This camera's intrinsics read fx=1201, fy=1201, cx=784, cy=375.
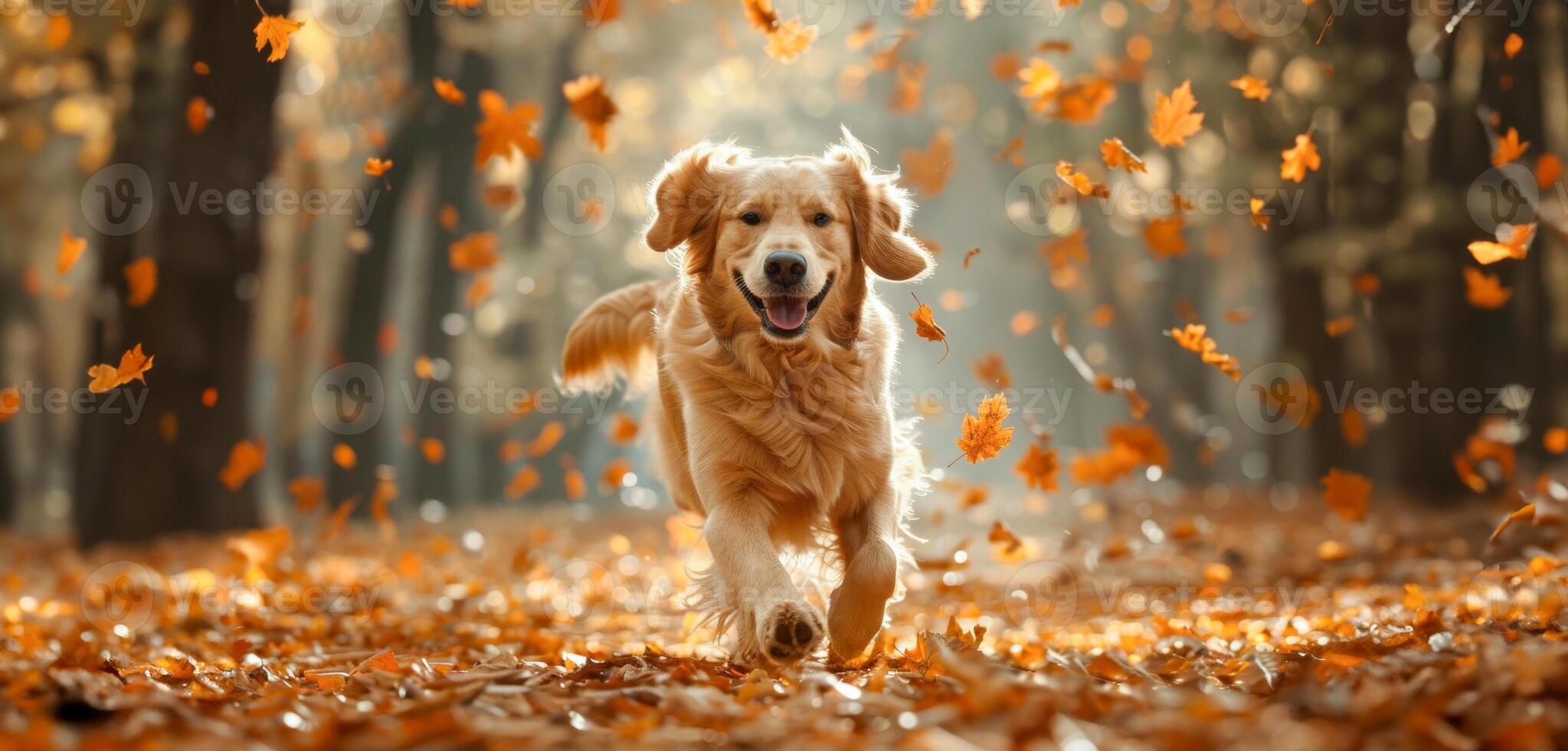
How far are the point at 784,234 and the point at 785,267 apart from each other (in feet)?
0.68

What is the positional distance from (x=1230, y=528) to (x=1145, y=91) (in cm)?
843

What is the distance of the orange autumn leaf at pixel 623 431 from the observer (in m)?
7.15

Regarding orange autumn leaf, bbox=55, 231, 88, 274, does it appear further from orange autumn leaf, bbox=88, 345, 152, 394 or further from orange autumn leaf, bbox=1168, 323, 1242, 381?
orange autumn leaf, bbox=1168, 323, 1242, 381

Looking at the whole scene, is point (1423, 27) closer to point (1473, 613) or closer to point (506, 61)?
point (1473, 613)

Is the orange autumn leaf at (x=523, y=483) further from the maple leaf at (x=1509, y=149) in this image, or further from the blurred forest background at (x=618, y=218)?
the maple leaf at (x=1509, y=149)

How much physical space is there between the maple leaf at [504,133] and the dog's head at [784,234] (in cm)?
121

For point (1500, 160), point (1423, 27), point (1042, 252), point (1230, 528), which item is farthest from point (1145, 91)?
point (1500, 160)

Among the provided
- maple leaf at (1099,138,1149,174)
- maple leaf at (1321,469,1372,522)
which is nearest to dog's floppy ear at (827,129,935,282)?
maple leaf at (1099,138,1149,174)

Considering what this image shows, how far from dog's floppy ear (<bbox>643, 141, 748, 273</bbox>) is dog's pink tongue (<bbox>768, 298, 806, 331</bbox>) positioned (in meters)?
0.54

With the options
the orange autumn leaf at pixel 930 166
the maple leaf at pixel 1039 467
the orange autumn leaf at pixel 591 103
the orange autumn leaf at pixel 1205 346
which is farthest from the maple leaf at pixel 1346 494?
the orange autumn leaf at pixel 591 103

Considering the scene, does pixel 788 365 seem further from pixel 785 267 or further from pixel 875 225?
pixel 875 225

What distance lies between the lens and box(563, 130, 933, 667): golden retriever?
4109mm

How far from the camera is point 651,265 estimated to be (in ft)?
67.5

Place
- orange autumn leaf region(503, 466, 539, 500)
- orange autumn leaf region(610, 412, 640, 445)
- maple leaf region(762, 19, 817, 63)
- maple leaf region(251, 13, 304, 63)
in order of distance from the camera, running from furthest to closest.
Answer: orange autumn leaf region(503, 466, 539, 500), orange autumn leaf region(610, 412, 640, 445), maple leaf region(762, 19, 817, 63), maple leaf region(251, 13, 304, 63)
